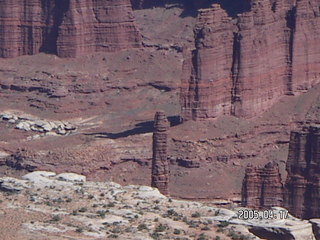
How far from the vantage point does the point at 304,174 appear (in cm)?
7381

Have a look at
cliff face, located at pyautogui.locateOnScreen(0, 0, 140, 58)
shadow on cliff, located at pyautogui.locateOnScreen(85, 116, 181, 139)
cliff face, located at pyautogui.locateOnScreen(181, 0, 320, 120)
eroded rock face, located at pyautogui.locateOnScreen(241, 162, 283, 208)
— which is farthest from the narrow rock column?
cliff face, located at pyautogui.locateOnScreen(0, 0, 140, 58)

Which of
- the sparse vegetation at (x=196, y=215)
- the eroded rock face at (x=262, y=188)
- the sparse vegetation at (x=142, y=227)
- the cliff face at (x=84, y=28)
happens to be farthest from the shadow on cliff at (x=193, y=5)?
the sparse vegetation at (x=142, y=227)

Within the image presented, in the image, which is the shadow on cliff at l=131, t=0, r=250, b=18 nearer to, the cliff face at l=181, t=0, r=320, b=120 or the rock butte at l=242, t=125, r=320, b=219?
the cliff face at l=181, t=0, r=320, b=120

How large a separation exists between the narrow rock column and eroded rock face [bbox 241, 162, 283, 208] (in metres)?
6.23

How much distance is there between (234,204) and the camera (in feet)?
275

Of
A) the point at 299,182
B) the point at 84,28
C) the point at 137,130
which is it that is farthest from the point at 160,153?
the point at 84,28

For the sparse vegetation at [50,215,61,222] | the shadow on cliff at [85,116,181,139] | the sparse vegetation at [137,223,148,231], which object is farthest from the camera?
the shadow on cliff at [85,116,181,139]

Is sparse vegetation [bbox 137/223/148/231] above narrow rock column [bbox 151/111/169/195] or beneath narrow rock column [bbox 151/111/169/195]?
above

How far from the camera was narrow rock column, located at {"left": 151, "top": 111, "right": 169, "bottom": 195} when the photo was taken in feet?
268

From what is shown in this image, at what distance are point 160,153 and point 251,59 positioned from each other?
14.8 metres

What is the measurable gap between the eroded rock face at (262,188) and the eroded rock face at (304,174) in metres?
0.73

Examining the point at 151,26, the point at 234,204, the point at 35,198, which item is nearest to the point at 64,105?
the point at 151,26

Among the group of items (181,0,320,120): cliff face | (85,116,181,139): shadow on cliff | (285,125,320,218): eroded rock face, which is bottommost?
(85,116,181,139): shadow on cliff

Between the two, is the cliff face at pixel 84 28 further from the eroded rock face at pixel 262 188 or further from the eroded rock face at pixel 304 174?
the eroded rock face at pixel 304 174
